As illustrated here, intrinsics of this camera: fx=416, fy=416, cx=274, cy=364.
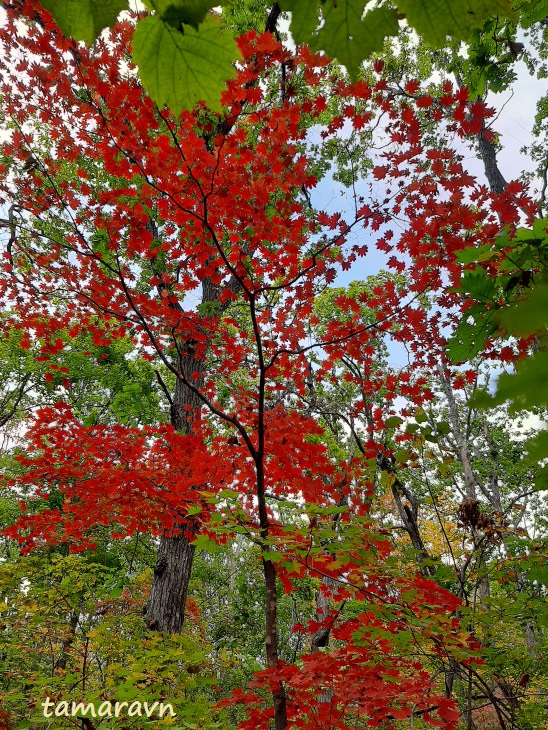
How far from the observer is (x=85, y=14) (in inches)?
26.5

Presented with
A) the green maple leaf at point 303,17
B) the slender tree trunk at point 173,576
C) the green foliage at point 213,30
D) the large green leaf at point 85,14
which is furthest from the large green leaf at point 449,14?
the slender tree trunk at point 173,576

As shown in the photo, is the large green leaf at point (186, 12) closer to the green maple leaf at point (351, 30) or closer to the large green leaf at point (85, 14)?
the large green leaf at point (85, 14)

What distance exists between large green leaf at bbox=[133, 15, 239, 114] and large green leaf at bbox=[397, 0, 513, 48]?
0.32 meters

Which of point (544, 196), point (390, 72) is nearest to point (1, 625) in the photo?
point (544, 196)

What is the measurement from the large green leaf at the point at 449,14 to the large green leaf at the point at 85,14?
47cm

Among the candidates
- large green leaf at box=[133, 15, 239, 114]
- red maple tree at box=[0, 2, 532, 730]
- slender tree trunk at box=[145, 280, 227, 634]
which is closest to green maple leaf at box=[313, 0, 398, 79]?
large green leaf at box=[133, 15, 239, 114]

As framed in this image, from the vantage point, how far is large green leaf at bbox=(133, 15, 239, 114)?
73 cm

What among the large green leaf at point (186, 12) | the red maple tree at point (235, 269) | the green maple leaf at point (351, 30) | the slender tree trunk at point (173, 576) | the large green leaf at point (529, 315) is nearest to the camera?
the large green leaf at point (529, 315)

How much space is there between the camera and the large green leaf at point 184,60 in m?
0.73

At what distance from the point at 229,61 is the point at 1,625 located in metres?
7.63

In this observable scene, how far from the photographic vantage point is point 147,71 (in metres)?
0.75

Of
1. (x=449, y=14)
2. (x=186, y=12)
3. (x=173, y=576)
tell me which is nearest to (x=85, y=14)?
(x=186, y=12)

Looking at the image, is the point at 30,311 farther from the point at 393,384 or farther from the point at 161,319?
the point at 393,384

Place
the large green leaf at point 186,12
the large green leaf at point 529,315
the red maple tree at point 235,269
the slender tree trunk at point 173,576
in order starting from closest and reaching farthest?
the large green leaf at point 529,315, the large green leaf at point 186,12, the red maple tree at point 235,269, the slender tree trunk at point 173,576
